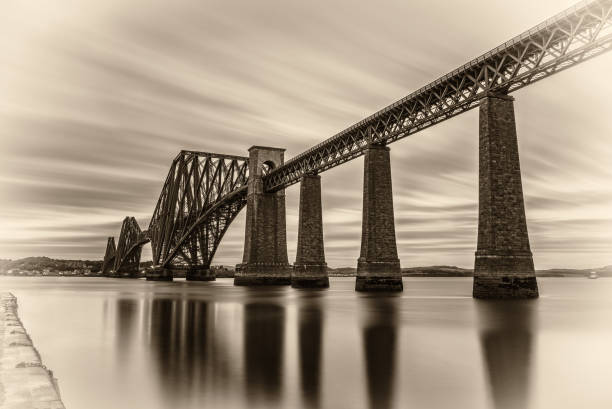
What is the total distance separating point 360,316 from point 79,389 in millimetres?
15500

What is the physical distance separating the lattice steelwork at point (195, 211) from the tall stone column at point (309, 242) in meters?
28.2

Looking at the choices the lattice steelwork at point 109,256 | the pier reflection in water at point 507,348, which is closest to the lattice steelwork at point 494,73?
the pier reflection in water at point 507,348

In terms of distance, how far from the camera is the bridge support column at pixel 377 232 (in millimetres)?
39156

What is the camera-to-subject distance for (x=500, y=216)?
91.0ft

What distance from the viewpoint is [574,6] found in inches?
1005

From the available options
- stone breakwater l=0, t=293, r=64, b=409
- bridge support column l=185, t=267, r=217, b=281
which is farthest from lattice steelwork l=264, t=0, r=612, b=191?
bridge support column l=185, t=267, r=217, b=281

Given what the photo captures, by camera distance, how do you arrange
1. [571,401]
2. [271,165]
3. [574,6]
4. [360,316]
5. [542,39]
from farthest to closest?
[271,165]
[542,39]
[574,6]
[360,316]
[571,401]

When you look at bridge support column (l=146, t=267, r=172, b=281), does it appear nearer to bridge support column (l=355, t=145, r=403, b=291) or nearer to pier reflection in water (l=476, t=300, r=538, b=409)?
bridge support column (l=355, t=145, r=403, b=291)

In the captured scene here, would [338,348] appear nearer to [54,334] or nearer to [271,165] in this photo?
[54,334]

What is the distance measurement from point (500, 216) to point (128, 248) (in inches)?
5517

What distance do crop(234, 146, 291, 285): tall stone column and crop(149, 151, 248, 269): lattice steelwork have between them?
17.0m

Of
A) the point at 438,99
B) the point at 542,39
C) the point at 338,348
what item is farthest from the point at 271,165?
the point at 338,348

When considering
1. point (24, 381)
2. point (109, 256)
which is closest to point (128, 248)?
point (109, 256)

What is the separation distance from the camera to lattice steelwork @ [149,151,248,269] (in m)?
86.1
